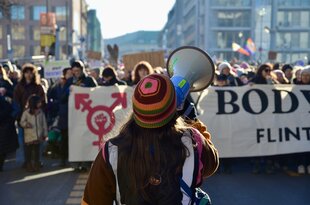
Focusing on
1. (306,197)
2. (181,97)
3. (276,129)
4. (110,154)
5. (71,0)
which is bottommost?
(306,197)

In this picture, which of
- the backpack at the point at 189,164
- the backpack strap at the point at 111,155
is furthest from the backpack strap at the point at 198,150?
the backpack strap at the point at 111,155

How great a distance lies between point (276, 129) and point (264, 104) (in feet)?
1.37

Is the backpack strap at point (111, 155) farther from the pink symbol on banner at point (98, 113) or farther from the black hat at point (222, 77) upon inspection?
the black hat at point (222, 77)

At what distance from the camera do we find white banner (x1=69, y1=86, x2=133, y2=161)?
810 cm

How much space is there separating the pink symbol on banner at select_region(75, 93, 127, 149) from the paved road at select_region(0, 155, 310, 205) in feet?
2.35

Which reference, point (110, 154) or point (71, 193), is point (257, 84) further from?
point (110, 154)

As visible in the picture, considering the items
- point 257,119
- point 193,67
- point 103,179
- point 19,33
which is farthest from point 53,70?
point 19,33

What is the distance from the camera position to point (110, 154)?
98.4 inches

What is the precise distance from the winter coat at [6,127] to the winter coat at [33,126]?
343 millimetres

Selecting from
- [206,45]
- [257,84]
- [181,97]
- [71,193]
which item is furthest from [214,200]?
[206,45]

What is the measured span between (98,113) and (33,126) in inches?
40.3

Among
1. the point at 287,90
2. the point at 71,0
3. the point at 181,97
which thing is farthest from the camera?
the point at 71,0

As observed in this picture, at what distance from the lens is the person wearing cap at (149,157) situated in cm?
244

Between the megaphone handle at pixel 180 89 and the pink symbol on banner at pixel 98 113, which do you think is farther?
the pink symbol on banner at pixel 98 113
